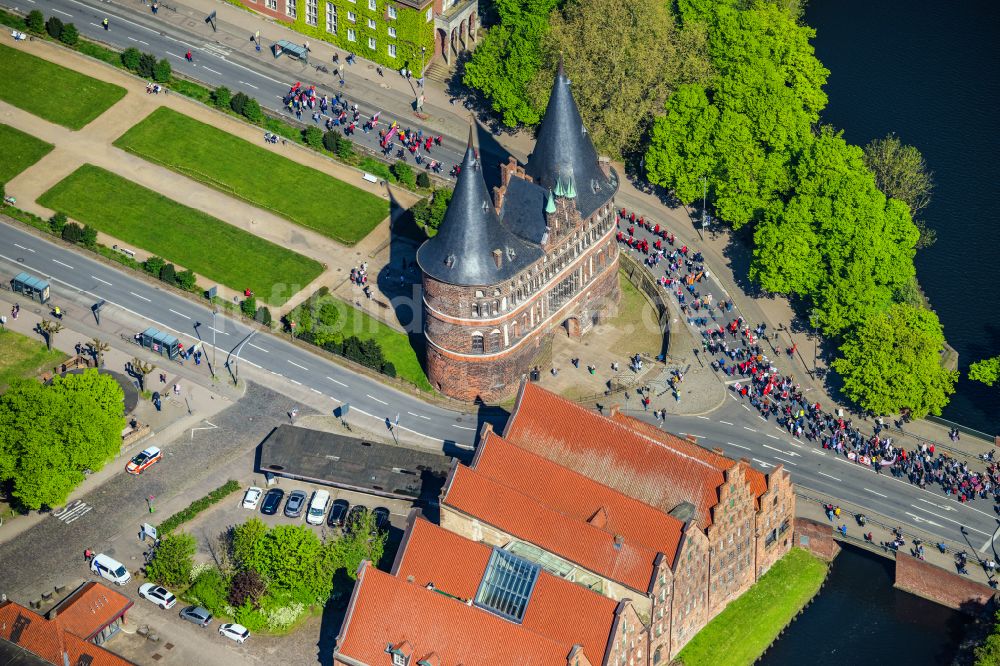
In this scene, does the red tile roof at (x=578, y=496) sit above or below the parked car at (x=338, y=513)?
above

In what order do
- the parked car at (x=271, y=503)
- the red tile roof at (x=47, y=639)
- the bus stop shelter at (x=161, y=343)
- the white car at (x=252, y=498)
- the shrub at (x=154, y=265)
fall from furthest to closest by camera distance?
the shrub at (x=154, y=265)
the bus stop shelter at (x=161, y=343)
the white car at (x=252, y=498)
the parked car at (x=271, y=503)
the red tile roof at (x=47, y=639)

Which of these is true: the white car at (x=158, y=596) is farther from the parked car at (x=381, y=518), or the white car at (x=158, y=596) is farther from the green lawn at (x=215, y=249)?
the green lawn at (x=215, y=249)

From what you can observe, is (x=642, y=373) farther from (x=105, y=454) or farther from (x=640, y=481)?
(x=105, y=454)

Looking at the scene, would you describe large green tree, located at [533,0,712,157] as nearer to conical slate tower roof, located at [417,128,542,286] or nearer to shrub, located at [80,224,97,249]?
conical slate tower roof, located at [417,128,542,286]

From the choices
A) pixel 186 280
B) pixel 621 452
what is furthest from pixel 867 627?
pixel 186 280

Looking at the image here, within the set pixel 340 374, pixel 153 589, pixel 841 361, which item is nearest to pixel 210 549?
pixel 153 589

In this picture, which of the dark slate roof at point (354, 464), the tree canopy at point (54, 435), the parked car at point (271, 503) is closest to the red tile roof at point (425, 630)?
the dark slate roof at point (354, 464)

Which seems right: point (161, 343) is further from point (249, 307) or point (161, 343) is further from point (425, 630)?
point (425, 630)
